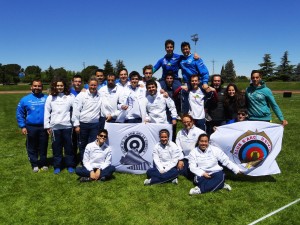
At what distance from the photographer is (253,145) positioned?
6035mm

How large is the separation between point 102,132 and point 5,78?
95903 millimetres

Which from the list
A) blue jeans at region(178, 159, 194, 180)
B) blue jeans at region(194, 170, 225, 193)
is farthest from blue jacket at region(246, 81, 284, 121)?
blue jeans at region(178, 159, 194, 180)

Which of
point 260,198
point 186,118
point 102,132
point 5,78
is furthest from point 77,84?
point 5,78

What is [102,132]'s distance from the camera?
6.12 metres

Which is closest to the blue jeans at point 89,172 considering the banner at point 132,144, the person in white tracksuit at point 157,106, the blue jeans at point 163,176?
the banner at point 132,144

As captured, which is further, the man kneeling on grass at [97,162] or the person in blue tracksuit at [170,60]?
the person in blue tracksuit at [170,60]

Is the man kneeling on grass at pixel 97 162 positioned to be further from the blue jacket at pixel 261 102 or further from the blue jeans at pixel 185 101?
the blue jacket at pixel 261 102

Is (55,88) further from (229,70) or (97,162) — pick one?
(229,70)

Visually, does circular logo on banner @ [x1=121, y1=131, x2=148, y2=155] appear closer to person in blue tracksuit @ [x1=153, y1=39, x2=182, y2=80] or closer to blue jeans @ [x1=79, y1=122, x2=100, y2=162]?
blue jeans @ [x1=79, y1=122, x2=100, y2=162]

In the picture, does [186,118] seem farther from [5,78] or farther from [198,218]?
[5,78]

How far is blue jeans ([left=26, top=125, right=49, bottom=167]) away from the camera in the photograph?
6.60 meters

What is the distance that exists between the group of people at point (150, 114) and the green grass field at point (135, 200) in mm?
384

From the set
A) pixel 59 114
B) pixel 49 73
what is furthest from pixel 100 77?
pixel 49 73

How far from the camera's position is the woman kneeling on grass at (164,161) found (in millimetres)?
5883
